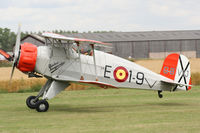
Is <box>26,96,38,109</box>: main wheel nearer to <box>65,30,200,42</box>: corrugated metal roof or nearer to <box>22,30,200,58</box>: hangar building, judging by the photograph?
<box>22,30,200,58</box>: hangar building

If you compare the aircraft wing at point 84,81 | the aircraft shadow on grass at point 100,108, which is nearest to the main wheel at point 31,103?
the aircraft shadow on grass at point 100,108

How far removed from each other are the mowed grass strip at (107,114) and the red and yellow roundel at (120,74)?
1.07m

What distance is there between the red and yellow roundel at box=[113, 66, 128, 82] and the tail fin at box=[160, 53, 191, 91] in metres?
1.88

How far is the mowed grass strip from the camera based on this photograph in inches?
400

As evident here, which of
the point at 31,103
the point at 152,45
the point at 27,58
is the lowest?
the point at 31,103

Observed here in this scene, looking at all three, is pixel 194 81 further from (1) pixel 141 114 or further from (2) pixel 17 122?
(2) pixel 17 122

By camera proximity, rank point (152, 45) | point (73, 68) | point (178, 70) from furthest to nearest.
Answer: point (152, 45), point (178, 70), point (73, 68)

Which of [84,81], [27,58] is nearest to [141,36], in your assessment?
[84,81]

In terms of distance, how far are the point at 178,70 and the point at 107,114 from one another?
412cm

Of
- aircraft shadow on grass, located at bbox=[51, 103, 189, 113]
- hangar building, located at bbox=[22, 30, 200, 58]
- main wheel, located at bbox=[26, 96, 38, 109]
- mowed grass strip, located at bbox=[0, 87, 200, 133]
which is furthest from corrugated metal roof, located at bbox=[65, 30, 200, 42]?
main wheel, located at bbox=[26, 96, 38, 109]

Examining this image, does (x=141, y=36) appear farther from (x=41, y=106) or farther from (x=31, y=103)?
(x=41, y=106)

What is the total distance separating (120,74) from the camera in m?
14.5

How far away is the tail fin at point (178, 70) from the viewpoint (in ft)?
50.5

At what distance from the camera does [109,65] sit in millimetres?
14359
